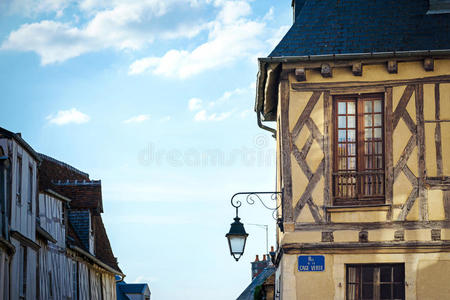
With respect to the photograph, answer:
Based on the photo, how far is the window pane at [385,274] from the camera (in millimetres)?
13586

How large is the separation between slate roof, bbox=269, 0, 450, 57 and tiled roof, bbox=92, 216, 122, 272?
1692 cm

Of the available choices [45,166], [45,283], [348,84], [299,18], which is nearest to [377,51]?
[348,84]

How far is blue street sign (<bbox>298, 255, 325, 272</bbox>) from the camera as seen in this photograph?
536 inches

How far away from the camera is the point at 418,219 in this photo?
13453 millimetres

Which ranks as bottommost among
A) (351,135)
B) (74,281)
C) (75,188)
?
(74,281)

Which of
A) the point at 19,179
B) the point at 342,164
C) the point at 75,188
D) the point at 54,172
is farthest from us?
the point at 54,172

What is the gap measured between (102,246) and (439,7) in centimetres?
1987

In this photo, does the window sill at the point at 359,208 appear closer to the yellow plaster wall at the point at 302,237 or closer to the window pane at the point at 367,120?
the yellow plaster wall at the point at 302,237

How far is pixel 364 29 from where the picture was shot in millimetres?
14477

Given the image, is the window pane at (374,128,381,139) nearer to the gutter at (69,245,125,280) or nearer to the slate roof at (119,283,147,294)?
the gutter at (69,245,125,280)

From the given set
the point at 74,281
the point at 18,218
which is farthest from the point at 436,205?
the point at 74,281

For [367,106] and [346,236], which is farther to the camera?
[367,106]

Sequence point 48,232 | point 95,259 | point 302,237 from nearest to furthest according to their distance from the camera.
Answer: point 302,237 < point 48,232 < point 95,259

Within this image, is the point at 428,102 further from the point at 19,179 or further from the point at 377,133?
the point at 19,179
